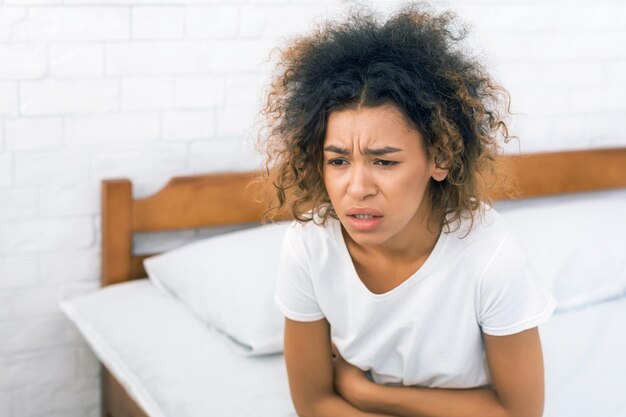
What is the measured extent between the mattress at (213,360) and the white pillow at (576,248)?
4 cm

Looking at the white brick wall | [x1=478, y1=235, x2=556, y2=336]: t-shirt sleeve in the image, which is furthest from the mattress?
[x1=478, y1=235, x2=556, y2=336]: t-shirt sleeve

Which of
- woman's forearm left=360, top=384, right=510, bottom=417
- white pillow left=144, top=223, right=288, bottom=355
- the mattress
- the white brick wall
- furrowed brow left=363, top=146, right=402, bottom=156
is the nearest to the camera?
furrowed brow left=363, top=146, right=402, bottom=156

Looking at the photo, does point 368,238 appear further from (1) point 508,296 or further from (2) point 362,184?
(1) point 508,296

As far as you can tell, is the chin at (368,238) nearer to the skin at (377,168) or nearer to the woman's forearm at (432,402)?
the skin at (377,168)

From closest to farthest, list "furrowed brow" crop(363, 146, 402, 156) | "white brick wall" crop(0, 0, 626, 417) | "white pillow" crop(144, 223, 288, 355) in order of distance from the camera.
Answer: "furrowed brow" crop(363, 146, 402, 156), "white pillow" crop(144, 223, 288, 355), "white brick wall" crop(0, 0, 626, 417)

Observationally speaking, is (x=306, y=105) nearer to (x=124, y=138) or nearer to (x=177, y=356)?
(x=177, y=356)

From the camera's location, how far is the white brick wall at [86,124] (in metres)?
1.76

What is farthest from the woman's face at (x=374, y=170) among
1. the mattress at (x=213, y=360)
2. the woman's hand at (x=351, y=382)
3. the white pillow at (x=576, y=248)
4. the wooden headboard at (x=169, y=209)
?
the white pillow at (x=576, y=248)

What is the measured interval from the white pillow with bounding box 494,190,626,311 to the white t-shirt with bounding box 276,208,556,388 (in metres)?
0.59

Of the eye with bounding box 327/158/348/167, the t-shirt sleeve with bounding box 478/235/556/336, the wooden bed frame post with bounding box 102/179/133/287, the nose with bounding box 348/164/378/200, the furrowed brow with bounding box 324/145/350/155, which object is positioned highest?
the furrowed brow with bounding box 324/145/350/155

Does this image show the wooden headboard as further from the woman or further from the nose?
the nose

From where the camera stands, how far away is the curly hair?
114 cm

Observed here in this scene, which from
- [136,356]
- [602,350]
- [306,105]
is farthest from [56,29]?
[602,350]

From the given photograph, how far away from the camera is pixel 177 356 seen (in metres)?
1.57
